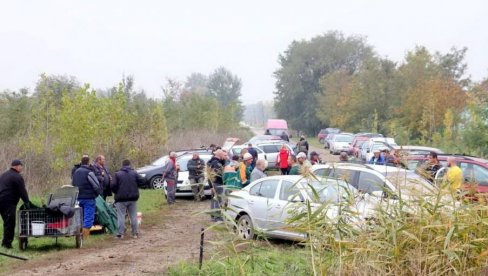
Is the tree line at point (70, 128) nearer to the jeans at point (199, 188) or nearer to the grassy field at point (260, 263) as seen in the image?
the jeans at point (199, 188)

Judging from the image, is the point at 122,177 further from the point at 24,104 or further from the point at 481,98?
the point at 481,98

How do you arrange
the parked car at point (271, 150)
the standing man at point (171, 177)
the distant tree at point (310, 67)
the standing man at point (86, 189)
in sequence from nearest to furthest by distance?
the standing man at point (86, 189), the standing man at point (171, 177), the parked car at point (271, 150), the distant tree at point (310, 67)

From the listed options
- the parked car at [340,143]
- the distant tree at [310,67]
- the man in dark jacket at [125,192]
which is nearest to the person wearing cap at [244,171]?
the man in dark jacket at [125,192]

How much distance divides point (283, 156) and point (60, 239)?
10335 millimetres

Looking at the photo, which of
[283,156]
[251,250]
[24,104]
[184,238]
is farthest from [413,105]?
[251,250]

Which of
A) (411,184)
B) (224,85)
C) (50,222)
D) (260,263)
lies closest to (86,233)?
(50,222)

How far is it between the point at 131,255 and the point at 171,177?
7.63 metres

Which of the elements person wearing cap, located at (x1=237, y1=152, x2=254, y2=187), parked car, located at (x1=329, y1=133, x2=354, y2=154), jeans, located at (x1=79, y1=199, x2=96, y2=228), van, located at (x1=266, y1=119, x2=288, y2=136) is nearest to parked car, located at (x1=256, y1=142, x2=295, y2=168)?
parked car, located at (x1=329, y1=133, x2=354, y2=154)

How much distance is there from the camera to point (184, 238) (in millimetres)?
14203

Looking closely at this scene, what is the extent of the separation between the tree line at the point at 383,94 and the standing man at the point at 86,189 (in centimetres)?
967

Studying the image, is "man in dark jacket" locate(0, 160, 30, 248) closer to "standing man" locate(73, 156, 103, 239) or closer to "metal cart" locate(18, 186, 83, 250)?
"metal cart" locate(18, 186, 83, 250)

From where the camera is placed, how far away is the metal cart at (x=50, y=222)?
1213 cm

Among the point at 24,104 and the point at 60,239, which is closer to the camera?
the point at 60,239

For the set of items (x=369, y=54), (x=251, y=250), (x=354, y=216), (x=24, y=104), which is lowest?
(x=251, y=250)
